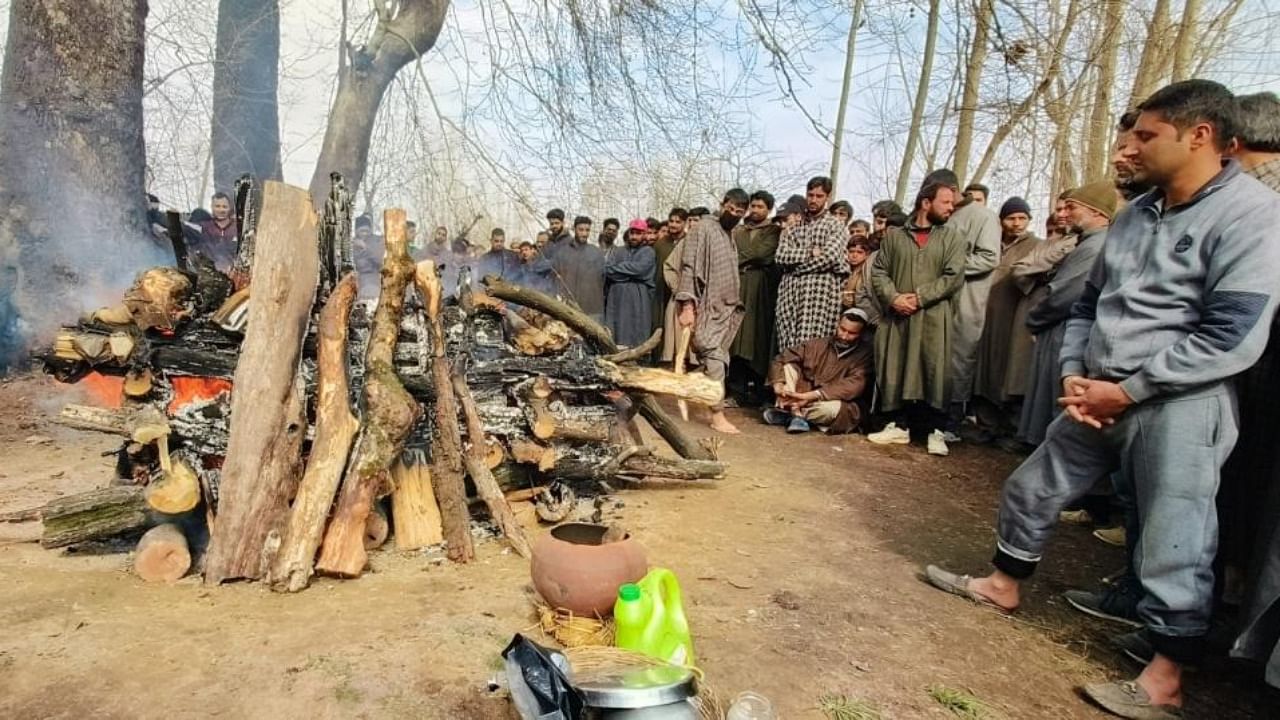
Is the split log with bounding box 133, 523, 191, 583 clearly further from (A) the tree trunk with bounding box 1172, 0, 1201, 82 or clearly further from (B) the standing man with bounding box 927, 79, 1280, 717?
(A) the tree trunk with bounding box 1172, 0, 1201, 82

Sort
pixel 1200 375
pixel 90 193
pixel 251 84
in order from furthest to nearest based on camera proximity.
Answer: pixel 251 84 → pixel 90 193 → pixel 1200 375

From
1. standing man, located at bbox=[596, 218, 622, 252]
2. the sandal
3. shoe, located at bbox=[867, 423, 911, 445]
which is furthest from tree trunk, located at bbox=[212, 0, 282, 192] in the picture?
the sandal

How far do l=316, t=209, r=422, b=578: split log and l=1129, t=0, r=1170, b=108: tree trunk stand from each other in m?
8.77

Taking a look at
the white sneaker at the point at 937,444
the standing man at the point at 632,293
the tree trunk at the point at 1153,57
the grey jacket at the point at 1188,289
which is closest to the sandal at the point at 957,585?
the grey jacket at the point at 1188,289

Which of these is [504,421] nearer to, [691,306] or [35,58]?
[691,306]

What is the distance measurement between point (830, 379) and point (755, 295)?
1.39m

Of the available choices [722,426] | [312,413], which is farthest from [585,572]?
[722,426]

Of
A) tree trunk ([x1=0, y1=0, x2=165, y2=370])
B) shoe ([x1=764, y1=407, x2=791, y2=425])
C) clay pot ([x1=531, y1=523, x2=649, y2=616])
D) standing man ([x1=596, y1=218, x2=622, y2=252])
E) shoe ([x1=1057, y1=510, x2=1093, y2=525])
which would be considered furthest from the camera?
standing man ([x1=596, y1=218, x2=622, y2=252])

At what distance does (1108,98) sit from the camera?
370 inches

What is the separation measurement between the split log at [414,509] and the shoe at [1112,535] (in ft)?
12.6

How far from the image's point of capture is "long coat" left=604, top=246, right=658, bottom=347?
8.72 meters

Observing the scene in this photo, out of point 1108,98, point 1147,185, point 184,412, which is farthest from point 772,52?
point 1108,98

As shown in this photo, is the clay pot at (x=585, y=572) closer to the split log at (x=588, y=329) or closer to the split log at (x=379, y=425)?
the split log at (x=379, y=425)

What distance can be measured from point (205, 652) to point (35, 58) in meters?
6.49
